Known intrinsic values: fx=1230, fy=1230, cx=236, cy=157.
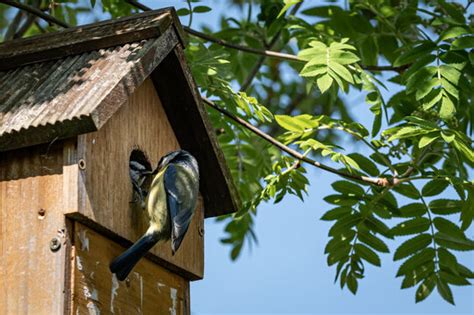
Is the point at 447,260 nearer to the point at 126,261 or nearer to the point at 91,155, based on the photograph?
the point at 126,261

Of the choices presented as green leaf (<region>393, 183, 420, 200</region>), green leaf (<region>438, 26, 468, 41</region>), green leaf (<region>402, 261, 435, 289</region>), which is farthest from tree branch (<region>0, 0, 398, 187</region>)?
green leaf (<region>438, 26, 468, 41</region>)

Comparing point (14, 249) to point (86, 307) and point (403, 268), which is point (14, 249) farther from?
point (403, 268)

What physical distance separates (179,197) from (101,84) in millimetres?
723

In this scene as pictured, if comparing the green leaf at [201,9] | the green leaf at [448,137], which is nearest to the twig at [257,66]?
the green leaf at [201,9]

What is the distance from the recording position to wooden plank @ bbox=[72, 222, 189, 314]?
508 cm

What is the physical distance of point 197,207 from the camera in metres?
6.22

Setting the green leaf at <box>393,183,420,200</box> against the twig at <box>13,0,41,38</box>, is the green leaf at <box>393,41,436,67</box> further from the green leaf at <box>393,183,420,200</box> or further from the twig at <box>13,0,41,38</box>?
the twig at <box>13,0,41,38</box>

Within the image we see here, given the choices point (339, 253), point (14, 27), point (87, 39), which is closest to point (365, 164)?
point (339, 253)

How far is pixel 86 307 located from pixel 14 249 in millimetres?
391

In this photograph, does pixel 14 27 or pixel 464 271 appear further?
pixel 14 27

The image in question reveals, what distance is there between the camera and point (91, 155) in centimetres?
524

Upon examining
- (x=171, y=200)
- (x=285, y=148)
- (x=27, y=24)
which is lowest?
(x=171, y=200)

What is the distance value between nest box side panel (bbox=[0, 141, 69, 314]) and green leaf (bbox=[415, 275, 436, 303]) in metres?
2.29

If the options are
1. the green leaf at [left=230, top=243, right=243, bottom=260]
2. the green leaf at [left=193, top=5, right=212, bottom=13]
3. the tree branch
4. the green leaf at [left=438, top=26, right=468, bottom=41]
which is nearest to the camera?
the tree branch
